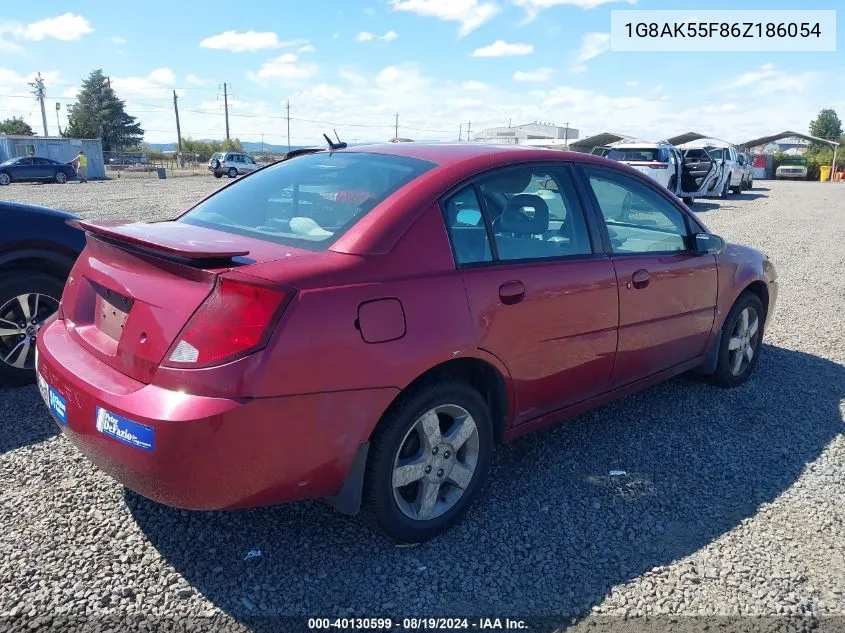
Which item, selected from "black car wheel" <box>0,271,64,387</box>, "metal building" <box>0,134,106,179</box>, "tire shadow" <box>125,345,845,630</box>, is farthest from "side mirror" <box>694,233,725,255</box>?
"metal building" <box>0,134,106,179</box>

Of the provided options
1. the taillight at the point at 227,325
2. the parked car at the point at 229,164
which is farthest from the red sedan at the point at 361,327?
the parked car at the point at 229,164

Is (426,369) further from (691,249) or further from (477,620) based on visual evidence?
(691,249)

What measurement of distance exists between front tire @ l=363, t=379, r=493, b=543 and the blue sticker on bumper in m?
0.80

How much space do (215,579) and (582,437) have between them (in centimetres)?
218

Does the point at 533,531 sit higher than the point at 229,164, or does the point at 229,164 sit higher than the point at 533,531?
the point at 229,164

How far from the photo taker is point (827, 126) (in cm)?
9300

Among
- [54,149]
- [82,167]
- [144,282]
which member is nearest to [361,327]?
[144,282]

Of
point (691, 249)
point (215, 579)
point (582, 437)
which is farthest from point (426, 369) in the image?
point (691, 249)

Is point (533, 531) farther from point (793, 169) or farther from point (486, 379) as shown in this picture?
point (793, 169)

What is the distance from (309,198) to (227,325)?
3.20 feet

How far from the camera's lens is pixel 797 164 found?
4988 cm

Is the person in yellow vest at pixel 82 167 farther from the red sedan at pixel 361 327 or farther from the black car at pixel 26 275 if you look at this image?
the red sedan at pixel 361 327

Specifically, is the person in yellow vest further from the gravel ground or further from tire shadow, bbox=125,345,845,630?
tire shadow, bbox=125,345,845,630

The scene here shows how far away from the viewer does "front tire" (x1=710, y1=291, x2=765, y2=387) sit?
4.43 metres
